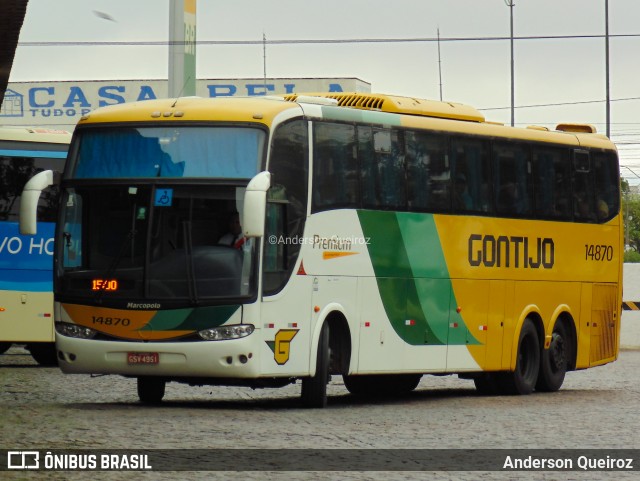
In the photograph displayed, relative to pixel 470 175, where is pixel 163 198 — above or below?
below

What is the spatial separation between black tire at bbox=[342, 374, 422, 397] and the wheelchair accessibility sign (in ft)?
17.7

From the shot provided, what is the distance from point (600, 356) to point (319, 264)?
7.89 m

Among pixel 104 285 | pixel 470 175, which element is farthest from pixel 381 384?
pixel 104 285

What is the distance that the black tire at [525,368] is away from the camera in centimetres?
2336

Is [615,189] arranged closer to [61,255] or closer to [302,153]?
[302,153]

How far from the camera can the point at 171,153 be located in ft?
59.4

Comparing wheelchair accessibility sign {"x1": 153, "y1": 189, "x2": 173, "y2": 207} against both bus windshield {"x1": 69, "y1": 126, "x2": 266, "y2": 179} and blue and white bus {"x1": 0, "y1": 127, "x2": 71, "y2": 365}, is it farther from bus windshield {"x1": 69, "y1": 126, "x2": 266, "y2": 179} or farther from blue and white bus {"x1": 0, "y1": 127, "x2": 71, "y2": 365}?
blue and white bus {"x1": 0, "y1": 127, "x2": 71, "y2": 365}

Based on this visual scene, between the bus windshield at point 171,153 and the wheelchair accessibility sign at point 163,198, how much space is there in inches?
7.3

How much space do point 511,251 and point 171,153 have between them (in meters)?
6.48

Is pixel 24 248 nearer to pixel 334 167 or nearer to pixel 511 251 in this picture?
pixel 511 251

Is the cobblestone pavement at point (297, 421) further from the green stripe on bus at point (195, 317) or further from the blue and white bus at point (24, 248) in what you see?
the blue and white bus at point (24, 248)

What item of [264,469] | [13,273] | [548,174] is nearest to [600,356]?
[548,174]

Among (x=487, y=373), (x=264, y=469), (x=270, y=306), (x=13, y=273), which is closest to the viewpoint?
(x=264, y=469)

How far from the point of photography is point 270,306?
1794cm
